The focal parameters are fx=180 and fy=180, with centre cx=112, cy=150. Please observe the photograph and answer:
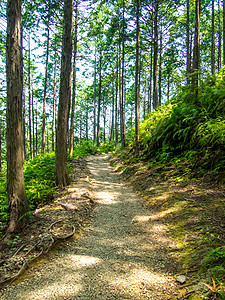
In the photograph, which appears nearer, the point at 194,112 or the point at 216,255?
the point at 216,255

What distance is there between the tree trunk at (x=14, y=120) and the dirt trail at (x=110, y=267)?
4.83 ft

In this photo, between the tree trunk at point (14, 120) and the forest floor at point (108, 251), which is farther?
the tree trunk at point (14, 120)

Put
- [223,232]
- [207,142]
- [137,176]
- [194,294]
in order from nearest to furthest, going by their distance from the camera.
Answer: [194,294]
[223,232]
[207,142]
[137,176]

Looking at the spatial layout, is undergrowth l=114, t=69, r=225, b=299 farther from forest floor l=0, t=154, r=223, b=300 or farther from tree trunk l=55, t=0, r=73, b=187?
tree trunk l=55, t=0, r=73, b=187

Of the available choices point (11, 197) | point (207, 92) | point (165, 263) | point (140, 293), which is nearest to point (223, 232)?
point (165, 263)

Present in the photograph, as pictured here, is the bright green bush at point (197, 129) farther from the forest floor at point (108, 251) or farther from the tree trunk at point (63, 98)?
the tree trunk at point (63, 98)

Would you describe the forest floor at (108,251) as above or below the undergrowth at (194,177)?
below

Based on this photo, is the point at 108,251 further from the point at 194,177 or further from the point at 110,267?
the point at 194,177

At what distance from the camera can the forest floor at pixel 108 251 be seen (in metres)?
2.29

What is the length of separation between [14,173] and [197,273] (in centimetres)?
385

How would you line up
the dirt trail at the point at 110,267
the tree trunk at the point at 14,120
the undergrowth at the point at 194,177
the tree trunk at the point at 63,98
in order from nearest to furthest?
1. the dirt trail at the point at 110,267
2. the undergrowth at the point at 194,177
3. the tree trunk at the point at 14,120
4. the tree trunk at the point at 63,98

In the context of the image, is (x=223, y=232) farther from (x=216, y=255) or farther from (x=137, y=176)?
(x=137, y=176)

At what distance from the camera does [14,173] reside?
4.03 metres

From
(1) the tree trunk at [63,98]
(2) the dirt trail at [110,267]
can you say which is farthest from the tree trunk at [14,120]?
(1) the tree trunk at [63,98]
